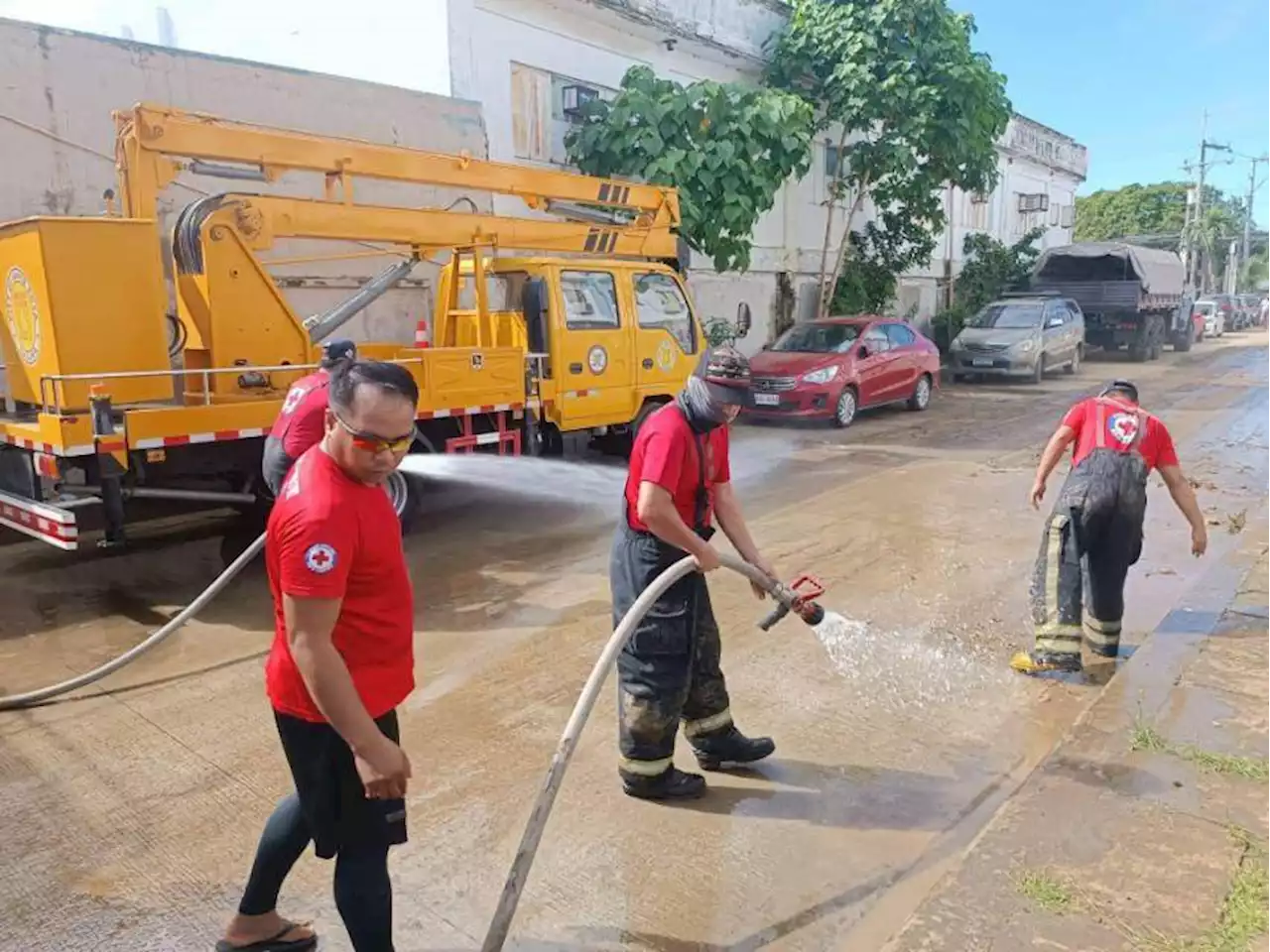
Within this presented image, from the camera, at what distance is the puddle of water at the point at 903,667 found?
459 centimetres

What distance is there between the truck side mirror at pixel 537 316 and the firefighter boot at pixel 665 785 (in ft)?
17.6

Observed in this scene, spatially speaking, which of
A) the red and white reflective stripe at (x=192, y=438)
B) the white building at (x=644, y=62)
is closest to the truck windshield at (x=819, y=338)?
the white building at (x=644, y=62)

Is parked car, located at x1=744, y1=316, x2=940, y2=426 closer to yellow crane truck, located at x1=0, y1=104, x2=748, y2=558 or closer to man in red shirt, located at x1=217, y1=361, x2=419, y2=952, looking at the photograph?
yellow crane truck, located at x1=0, y1=104, x2=748, y2=558

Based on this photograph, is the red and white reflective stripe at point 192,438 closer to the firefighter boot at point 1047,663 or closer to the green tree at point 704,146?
the firefighter boot at point 1047,663

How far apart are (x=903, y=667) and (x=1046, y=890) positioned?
2142 millimetres

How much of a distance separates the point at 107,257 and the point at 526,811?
14.5 ft

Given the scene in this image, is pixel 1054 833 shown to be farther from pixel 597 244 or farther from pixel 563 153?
pixel 563 153

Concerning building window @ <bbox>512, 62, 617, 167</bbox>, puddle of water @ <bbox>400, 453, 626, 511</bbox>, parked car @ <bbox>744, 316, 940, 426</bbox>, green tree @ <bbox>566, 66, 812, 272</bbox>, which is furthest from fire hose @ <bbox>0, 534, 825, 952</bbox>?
building window @ <bbox>512, 62, 617, 167</bbox>

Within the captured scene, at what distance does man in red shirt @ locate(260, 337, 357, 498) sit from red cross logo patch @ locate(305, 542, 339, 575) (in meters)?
2.55

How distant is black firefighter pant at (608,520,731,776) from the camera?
343 cm

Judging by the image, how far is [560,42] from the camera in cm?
1429

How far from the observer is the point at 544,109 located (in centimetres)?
1412

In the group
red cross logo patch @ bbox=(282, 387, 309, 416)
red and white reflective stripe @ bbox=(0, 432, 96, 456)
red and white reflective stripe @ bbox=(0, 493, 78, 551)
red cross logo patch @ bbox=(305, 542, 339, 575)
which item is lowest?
red and white reflective stripe @ bbox=(0, 493, 78, 551)

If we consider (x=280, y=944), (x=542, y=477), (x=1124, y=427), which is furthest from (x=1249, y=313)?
(x=280, y=944)
